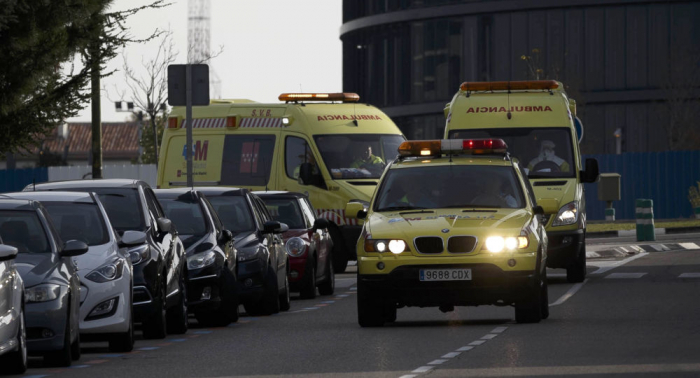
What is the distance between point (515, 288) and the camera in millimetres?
16703

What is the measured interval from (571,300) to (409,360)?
8.20 meters

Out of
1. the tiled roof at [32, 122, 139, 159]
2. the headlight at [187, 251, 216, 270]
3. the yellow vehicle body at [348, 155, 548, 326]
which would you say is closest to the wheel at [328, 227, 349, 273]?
the headlight at [187, 251, 216, 270]

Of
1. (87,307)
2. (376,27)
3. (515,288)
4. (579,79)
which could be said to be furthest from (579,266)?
(376,27)

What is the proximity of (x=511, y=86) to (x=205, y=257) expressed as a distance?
919 centimetres

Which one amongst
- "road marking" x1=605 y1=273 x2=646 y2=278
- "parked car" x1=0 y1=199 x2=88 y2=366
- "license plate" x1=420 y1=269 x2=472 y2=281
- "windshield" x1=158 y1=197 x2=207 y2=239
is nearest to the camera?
"parked car" x1=0 y1=199 x2=88 y2=366

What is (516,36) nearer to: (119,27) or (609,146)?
(609,146)

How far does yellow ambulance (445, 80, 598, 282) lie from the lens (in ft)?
80.3

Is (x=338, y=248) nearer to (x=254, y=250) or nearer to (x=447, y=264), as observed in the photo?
(x=254, y=250)

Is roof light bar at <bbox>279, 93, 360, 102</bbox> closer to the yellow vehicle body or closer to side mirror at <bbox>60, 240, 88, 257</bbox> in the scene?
the yellow vehicle body

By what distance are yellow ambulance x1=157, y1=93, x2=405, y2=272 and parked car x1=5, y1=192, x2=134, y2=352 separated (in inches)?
498

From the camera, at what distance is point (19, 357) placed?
506 inches

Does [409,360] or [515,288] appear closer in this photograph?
[409,360]

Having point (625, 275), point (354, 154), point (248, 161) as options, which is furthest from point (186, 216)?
point (354, 154)

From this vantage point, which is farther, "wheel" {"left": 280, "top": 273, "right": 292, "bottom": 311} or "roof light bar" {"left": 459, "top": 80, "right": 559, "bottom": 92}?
"roof light bar" {"left": 459, "top": 80, "right": 559, "bottom": 92}
